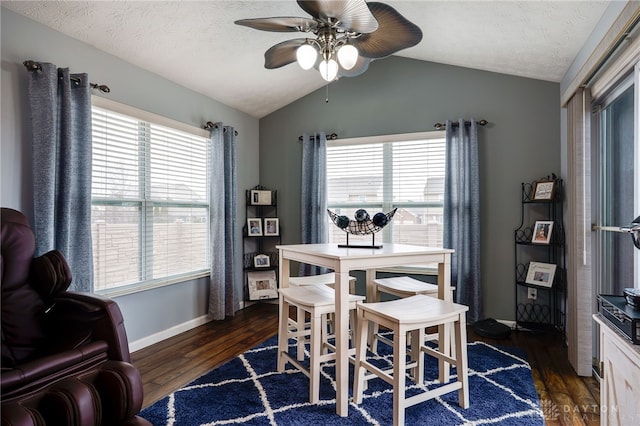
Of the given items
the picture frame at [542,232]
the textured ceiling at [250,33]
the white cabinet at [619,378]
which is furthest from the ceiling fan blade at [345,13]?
the picture frame at [542,232]

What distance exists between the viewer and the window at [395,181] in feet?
12.5

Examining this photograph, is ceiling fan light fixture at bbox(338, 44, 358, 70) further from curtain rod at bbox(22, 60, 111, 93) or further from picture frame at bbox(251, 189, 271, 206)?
picture frame at bbox(251, 189, 271, 206)

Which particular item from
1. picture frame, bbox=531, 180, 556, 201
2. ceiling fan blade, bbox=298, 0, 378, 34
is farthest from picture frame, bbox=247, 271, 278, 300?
ceiling fan blade, bbox=298, 0, 378, 34

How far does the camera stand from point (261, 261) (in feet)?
13.9

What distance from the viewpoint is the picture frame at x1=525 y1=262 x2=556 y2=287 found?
10.3ft

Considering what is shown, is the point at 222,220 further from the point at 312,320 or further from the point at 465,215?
the point at 465,215

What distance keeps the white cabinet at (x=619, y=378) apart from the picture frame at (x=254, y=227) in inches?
132

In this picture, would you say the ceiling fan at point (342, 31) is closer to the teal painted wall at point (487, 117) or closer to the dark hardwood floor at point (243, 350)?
the teal painted wall at point (487, 117)

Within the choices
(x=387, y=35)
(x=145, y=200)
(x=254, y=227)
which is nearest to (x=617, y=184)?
(x=387, y=35)

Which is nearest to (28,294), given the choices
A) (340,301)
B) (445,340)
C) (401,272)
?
(340,301)

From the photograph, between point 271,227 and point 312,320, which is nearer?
point 312,320

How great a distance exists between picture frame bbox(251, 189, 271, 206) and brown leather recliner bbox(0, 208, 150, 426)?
2475 millimetres

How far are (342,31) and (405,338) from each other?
165cm

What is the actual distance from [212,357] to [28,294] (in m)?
1.37
